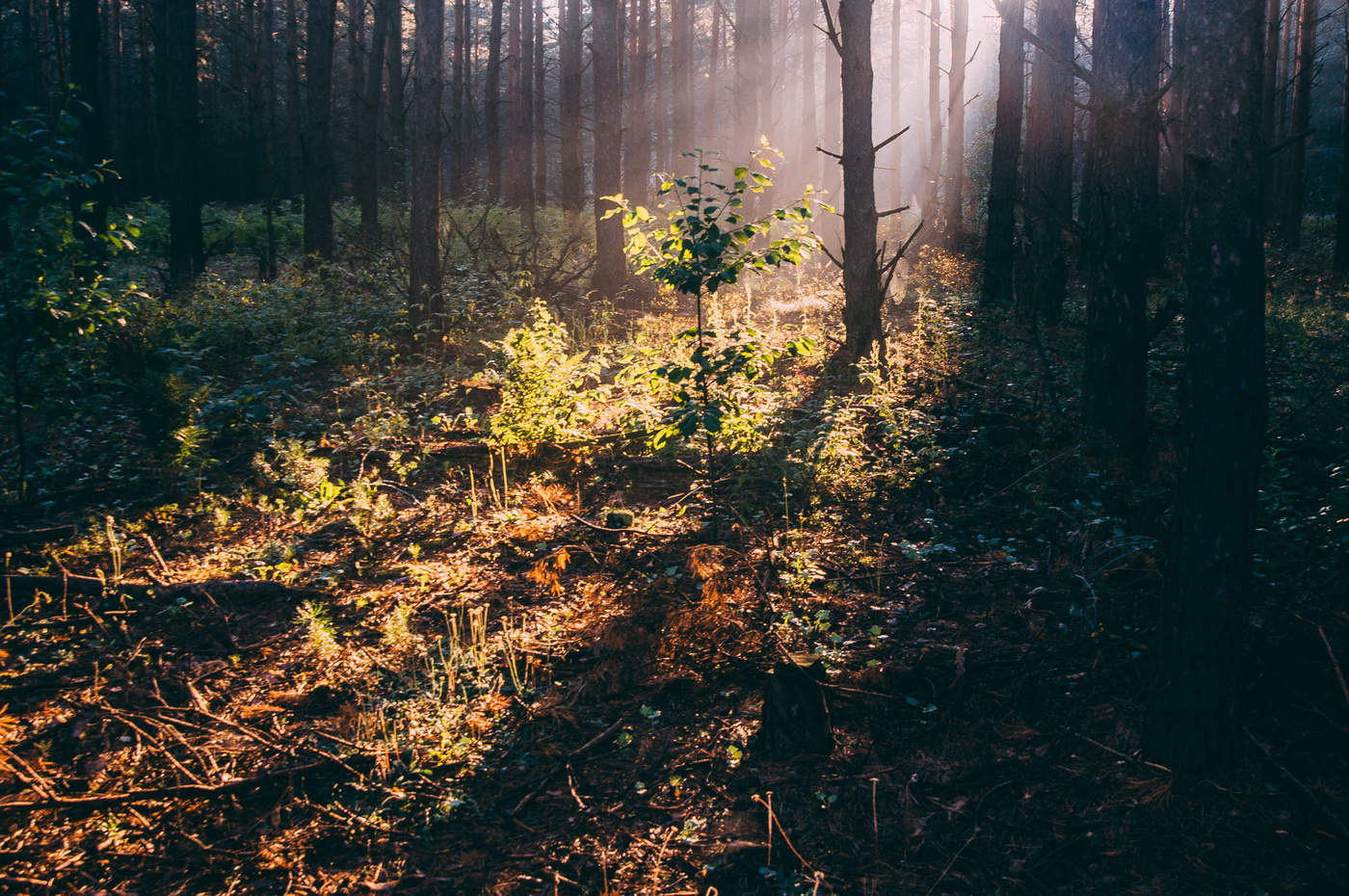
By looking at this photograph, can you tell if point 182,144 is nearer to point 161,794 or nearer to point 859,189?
point 859,189

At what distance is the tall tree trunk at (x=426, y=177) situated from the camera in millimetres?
8977

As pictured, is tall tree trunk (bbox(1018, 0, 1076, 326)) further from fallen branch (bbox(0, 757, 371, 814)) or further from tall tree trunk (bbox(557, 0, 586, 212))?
tall tree trunk (bbox(557, 0, 586, 212))

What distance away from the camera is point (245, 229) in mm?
18000

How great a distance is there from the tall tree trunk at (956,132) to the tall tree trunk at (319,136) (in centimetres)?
1527

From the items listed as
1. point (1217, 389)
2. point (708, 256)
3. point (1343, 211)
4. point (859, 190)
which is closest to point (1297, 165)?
point (1343, 211)

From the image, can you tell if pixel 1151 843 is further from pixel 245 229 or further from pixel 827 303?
pixel 245 229

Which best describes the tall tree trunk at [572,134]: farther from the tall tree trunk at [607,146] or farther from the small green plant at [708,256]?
the small green plant at [708,256]

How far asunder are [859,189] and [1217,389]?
21.7 ft

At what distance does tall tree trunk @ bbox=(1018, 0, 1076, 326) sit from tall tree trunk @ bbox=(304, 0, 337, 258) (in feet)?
40.1

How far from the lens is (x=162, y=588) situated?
4.25 metres

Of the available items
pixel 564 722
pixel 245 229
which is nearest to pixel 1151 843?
pixel 564 722

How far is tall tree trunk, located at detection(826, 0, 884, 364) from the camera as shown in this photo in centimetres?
838

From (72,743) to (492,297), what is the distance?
28.6 feet

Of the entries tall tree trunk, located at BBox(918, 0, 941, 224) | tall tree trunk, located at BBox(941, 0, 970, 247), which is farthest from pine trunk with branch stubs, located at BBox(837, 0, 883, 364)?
tall tree trunk, located at BBox(918, 0, 941, 224)
